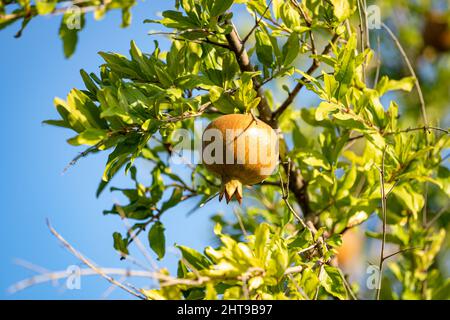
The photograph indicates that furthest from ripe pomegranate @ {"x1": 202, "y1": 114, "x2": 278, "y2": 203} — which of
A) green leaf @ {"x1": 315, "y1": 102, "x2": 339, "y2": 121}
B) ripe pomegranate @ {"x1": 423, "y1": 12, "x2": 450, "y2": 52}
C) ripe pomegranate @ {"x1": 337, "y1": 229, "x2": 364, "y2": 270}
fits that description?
ripe pomegranate @ {"x1": 423, "y1": 12, "x2": 450, "y2": 52}

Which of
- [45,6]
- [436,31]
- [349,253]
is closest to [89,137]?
[45,6]

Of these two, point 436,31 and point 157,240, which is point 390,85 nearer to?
point 157,240

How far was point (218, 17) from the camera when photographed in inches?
59.1

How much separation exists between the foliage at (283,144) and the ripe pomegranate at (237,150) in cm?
6

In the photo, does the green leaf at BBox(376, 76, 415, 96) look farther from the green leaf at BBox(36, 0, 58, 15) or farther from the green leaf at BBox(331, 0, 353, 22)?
the green leaf at BBox(36, 0, 58, 15)

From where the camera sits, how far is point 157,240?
1.74 meters

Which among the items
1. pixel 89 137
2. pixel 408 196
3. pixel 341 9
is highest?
pixel 341 9

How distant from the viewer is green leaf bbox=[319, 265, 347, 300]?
55.0 inches

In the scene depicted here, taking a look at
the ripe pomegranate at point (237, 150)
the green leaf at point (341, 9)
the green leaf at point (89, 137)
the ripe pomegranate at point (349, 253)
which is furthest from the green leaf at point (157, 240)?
the ripe pomegranate at point (349, 253)

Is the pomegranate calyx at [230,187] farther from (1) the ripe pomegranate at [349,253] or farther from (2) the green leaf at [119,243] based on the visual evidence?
(1) the ripe pomegranate at [349,253]

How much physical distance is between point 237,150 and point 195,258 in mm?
295

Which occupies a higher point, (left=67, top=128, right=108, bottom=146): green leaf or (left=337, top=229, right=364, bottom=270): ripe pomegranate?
(left=67, top=128, right=108, bottom=146): green leaf
